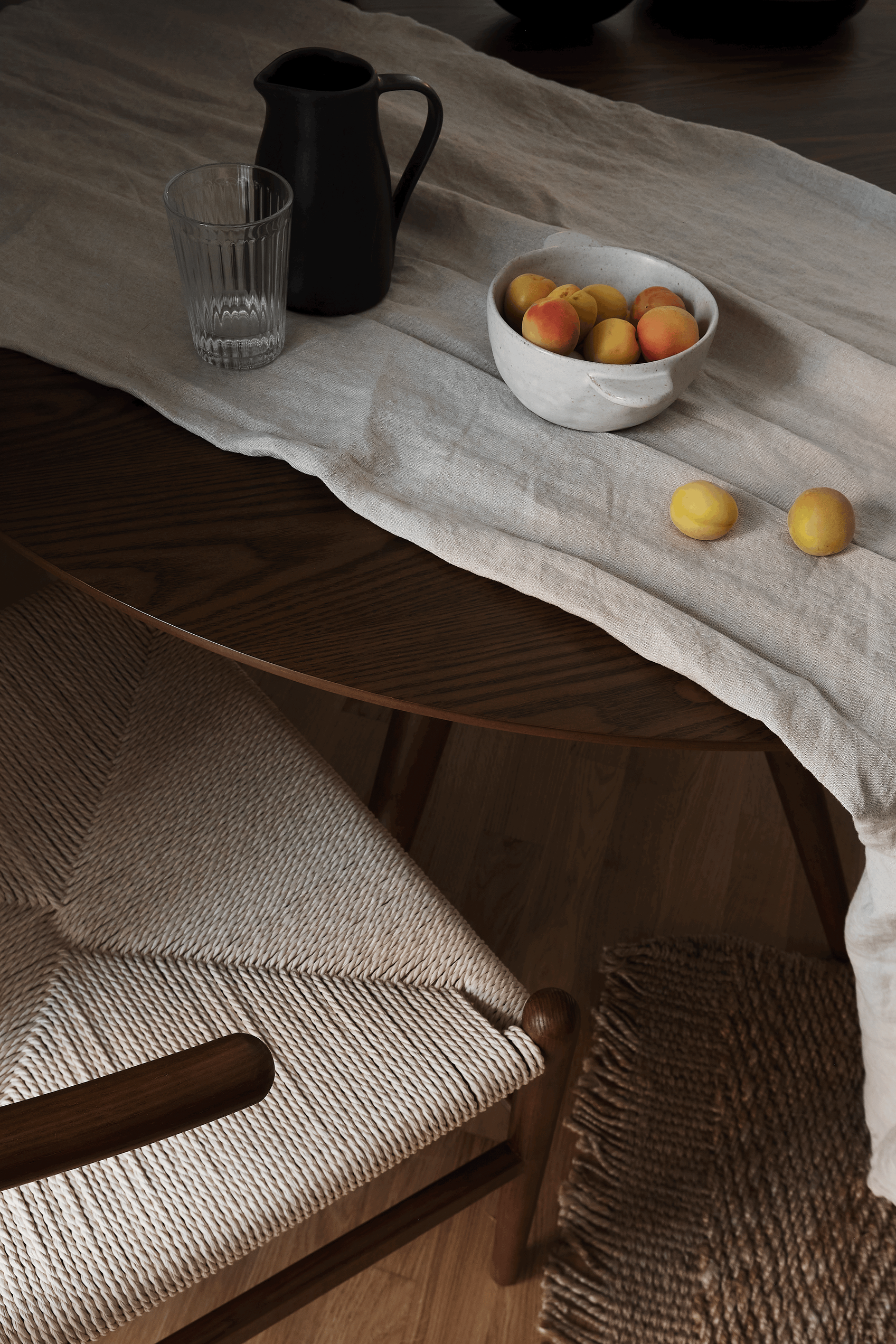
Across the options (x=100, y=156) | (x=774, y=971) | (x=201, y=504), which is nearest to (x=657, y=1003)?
(x=774, y=971)

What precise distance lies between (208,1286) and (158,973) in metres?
0.53

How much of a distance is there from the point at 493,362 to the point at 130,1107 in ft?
1.90

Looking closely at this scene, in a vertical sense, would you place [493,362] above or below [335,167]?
below

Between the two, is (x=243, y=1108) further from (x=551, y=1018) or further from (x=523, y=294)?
(x=523, y=294)

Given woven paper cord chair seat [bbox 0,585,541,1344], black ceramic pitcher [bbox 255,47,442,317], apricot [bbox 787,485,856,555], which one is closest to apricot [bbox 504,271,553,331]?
black ceramic pitcher [bbox 255,47,442,317]

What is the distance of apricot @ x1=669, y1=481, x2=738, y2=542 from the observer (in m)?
0.69

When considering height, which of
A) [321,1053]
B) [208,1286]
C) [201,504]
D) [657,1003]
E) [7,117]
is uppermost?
[7,117]

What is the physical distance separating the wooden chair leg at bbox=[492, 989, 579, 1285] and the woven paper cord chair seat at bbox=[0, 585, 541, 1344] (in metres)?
0.02

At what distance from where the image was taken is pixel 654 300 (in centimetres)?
78

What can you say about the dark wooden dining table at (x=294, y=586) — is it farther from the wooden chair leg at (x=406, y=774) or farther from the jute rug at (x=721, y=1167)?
the jute rug at (x=721, y=1167)

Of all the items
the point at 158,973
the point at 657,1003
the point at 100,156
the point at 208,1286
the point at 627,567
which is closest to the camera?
the point at 627,567

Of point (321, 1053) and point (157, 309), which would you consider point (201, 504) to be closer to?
point (157, 309)

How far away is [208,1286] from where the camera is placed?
1.12 metres

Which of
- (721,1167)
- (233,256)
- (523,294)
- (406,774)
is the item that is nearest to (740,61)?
(523,294)
